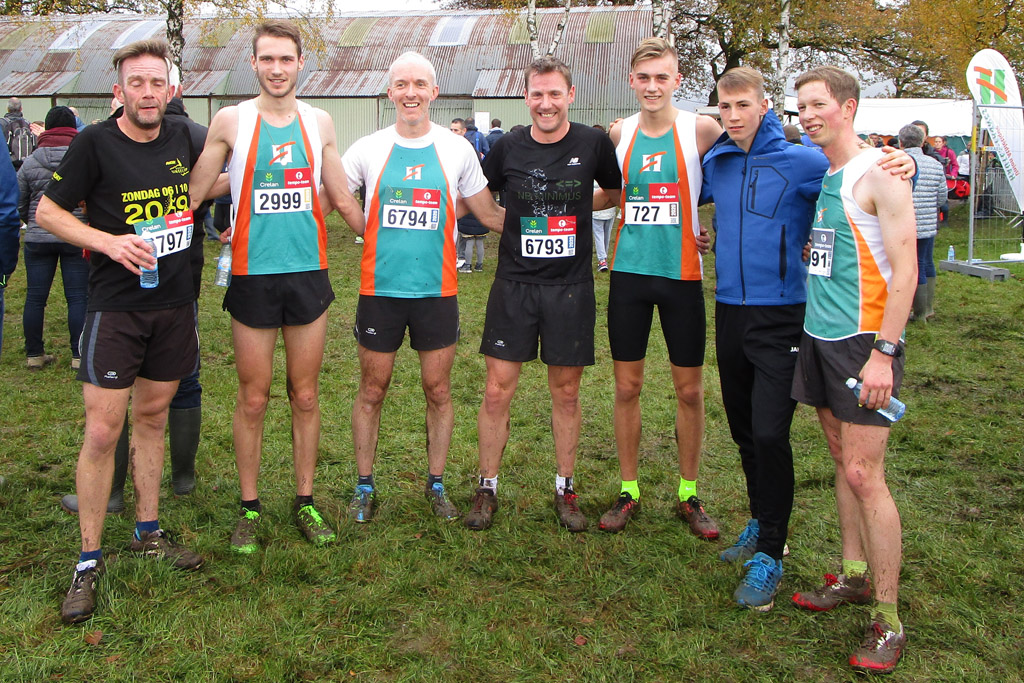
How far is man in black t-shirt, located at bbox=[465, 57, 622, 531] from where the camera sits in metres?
4.17

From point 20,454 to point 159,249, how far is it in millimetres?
2449

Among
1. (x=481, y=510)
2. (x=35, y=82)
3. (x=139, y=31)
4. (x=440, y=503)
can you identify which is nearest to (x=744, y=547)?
(x=481, y=510)

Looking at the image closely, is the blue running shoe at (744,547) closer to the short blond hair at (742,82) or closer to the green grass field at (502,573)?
the green grass field at (502,573)

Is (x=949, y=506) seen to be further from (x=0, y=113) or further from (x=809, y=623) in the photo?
(x=0, y=113)

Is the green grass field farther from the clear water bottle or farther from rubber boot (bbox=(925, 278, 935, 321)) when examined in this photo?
rubber boot (bbox=(925, 278, 935, 321))

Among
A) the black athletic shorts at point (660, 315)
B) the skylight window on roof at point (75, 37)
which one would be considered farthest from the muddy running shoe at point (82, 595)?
the skylight window on roof at point (75, 37)

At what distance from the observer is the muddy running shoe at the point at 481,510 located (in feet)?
14.3

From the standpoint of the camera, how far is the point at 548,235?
4.21 metres

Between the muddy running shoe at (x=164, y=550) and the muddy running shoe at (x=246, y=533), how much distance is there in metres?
0.19

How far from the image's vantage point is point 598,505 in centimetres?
471

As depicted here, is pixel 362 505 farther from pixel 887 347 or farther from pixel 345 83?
pixel 345 83

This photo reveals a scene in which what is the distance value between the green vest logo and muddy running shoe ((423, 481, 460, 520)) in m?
11.3

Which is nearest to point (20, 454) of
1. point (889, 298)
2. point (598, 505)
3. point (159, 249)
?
point (159, 249)

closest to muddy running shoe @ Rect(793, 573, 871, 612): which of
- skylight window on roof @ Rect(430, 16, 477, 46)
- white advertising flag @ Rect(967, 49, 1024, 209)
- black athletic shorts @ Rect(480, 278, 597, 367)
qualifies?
black athletic shorts @ Rect(480, 278, 597, 367)
